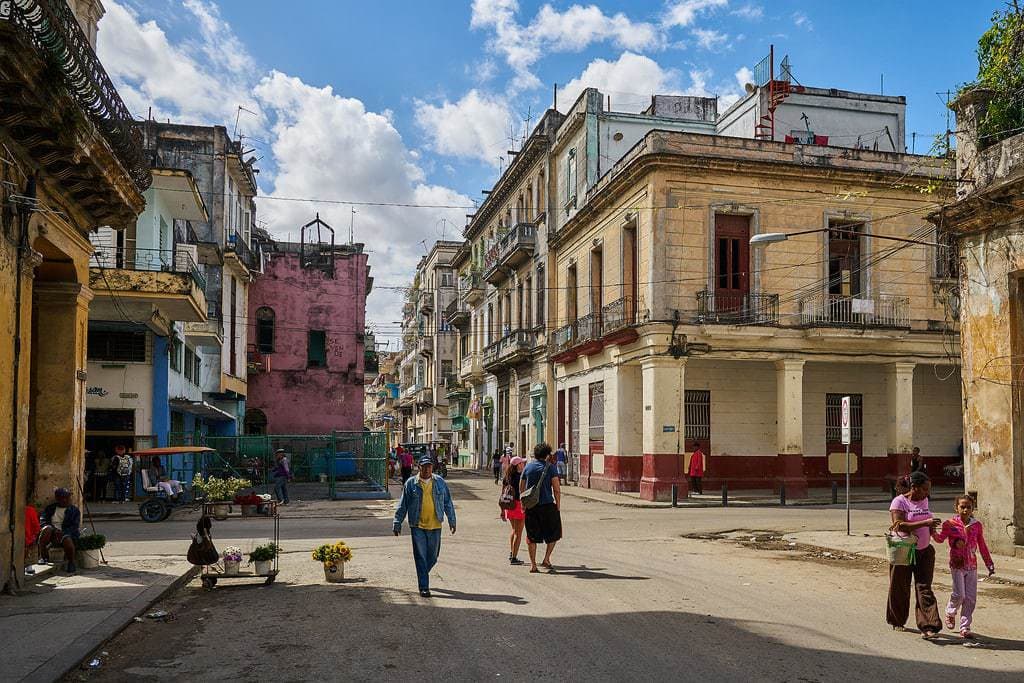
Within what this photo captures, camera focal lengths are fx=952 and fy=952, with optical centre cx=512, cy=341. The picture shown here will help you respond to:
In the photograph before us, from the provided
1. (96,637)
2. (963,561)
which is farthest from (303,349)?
(963,561)

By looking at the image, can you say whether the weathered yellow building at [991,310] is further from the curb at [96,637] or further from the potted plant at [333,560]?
the curb at [96,637]

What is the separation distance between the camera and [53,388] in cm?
1324

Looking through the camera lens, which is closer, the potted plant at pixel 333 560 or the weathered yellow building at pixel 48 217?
the weathered yellow building at pixel 48 217

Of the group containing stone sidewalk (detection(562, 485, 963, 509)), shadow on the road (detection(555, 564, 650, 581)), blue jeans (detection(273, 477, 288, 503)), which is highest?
shadow on the road (detection(555, 564, 650, 581))

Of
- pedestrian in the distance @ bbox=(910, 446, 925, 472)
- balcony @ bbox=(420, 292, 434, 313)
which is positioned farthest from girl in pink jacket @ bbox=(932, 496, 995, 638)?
balcony @ bbox=(420, 292, 434, 313)

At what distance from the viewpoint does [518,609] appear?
9320 mm

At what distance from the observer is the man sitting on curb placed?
11.8 m

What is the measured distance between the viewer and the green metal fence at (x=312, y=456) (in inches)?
1108

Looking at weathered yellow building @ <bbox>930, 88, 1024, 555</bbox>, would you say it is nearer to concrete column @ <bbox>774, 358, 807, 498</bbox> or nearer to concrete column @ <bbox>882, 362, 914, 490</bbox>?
concrete column @ <bbox>774, 358, 807, 498</bbox>

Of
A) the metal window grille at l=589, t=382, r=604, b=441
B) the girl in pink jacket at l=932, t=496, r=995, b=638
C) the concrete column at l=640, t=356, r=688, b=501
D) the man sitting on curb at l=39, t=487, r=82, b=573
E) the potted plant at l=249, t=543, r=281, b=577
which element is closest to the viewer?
the girl in pink jacket at l=932, t=496, r=995, b=638

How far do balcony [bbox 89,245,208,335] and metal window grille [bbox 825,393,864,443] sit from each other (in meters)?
18.9

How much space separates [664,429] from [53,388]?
16878mm

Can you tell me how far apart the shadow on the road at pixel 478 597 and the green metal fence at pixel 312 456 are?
56.2 feet

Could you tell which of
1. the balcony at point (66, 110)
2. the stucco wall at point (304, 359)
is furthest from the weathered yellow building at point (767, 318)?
the stucco wall at point (304, 359)
